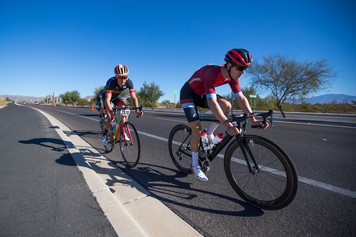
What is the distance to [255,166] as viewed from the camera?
2006mm

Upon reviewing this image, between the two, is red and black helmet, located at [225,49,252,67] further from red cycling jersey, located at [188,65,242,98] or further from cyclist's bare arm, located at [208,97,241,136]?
cyclist's bare arm, located at [208,97,241,136]

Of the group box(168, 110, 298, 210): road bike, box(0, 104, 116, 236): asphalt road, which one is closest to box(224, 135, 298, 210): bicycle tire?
box(168, 110, 298, 210): road bike

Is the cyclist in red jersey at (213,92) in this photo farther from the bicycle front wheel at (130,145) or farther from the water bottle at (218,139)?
the bicycle front wheel at (130,145)

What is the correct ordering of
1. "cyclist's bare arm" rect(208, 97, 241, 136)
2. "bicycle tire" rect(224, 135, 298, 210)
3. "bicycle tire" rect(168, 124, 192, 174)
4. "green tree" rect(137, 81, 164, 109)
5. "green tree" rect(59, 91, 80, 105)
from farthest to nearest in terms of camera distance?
1. "green tree" rect(59, 91, 80, 105)
2. "green tree" rect(137, 81, 164, 109)
3. "bicycle tire" rect(168, 124, 192, 174)
4. "cyclist's bare arm" rect(208, 97, 241, 136)
5. "bicycle tire" rect(224, 135, 298, 210)

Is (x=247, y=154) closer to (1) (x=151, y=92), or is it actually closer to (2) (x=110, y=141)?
(2) (x=110, y=141)

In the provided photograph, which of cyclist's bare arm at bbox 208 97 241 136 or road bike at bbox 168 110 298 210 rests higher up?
cyclist's bare arm at bbox 208 97 241 136

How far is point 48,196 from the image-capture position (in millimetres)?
1909

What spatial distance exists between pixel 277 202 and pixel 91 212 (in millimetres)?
1913

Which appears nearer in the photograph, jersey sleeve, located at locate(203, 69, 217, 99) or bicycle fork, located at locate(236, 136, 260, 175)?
bicycle fork, located at locate(236, 136, 260, 175)

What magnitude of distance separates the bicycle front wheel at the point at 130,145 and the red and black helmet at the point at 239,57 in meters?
2.05

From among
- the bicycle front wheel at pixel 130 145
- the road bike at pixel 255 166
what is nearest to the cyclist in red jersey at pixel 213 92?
the road bike at pixel 255 166

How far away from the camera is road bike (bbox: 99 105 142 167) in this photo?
312cm

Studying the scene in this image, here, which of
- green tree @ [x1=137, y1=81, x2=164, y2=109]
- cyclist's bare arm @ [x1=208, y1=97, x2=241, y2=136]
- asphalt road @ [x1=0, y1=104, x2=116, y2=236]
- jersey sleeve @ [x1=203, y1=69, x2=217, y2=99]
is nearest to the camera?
asphalt road @ [x1=0, y1=104, x2=116, y2=236]

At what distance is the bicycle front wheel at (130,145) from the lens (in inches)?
121
